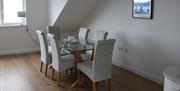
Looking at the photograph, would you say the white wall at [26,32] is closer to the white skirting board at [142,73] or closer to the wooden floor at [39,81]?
the wooden floor at [39,81]

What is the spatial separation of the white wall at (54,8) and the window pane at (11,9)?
2.73ft

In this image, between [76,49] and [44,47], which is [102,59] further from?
[44,47]

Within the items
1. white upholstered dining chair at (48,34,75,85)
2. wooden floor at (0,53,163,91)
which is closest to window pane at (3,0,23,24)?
wooden floor at (0,53,163,91)

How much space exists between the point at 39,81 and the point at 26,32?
2.60m

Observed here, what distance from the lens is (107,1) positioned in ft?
16.7

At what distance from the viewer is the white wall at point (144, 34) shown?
11.9 ft

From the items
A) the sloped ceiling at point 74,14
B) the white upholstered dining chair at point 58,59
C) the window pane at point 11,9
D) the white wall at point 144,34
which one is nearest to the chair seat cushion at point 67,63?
the white upholstered dining chair at point 58,59

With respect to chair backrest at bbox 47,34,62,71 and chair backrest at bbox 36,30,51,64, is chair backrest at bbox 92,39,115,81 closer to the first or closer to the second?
chair backrest at bbox 47,34,62,71

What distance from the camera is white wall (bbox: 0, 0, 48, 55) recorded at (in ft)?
19.8

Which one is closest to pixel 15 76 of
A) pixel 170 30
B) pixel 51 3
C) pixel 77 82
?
pixel 77 82

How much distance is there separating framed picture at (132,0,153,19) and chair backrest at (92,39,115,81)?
1.20 metres

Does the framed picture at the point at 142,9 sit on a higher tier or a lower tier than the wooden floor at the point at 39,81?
higher

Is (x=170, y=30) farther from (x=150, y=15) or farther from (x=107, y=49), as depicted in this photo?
(x=107, y=49)

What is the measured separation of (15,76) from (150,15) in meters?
2.84
